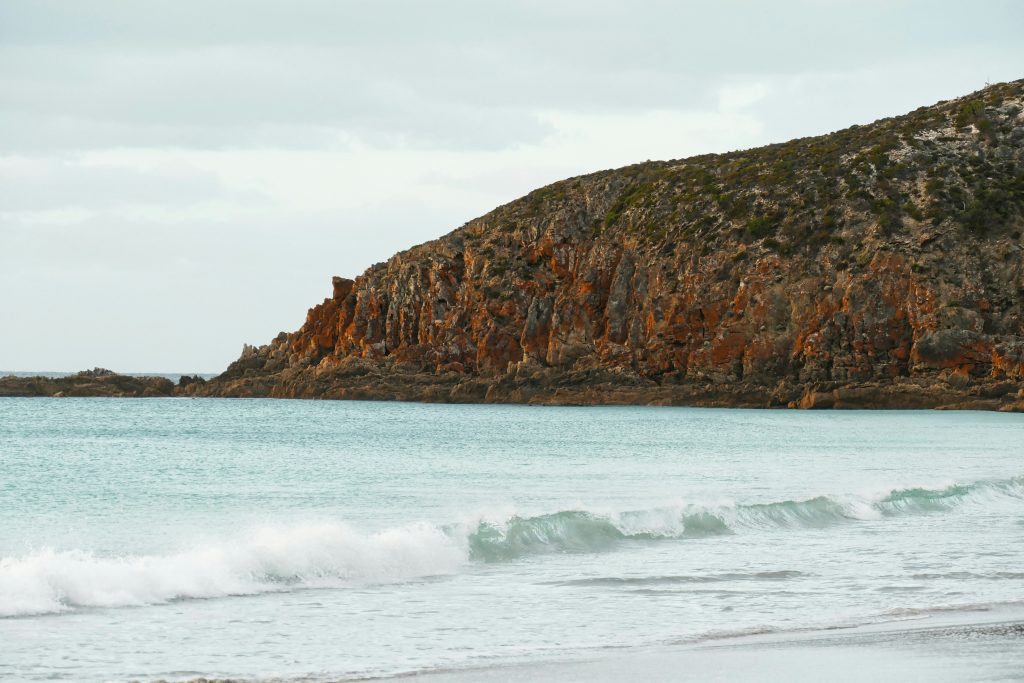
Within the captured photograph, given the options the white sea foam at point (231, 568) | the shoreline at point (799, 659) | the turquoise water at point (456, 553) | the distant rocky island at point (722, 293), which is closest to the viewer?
the shoreline at point (799, 659)

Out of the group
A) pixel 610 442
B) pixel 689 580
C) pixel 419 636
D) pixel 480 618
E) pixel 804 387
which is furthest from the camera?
pixel 804 387

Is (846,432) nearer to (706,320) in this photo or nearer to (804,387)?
(804,387)

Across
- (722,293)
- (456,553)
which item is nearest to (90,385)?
(722,293)

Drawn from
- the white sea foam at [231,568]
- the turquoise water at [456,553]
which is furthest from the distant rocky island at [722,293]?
the white sea foam at [231,568]

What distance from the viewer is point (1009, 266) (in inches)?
3098

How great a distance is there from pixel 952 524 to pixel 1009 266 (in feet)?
207

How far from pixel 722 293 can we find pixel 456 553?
6775cm

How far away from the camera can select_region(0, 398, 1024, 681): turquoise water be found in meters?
11.4

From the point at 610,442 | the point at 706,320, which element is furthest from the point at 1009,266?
the point at 610,442

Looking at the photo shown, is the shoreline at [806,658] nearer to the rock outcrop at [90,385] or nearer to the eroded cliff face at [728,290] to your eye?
the eroded cliff face at [728,290]

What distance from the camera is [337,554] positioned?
15508 millimetres

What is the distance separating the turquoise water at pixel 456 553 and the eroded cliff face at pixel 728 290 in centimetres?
3885

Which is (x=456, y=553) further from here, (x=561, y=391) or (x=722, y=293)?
(x=561, y=391)

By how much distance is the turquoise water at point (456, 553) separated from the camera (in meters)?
11.4
